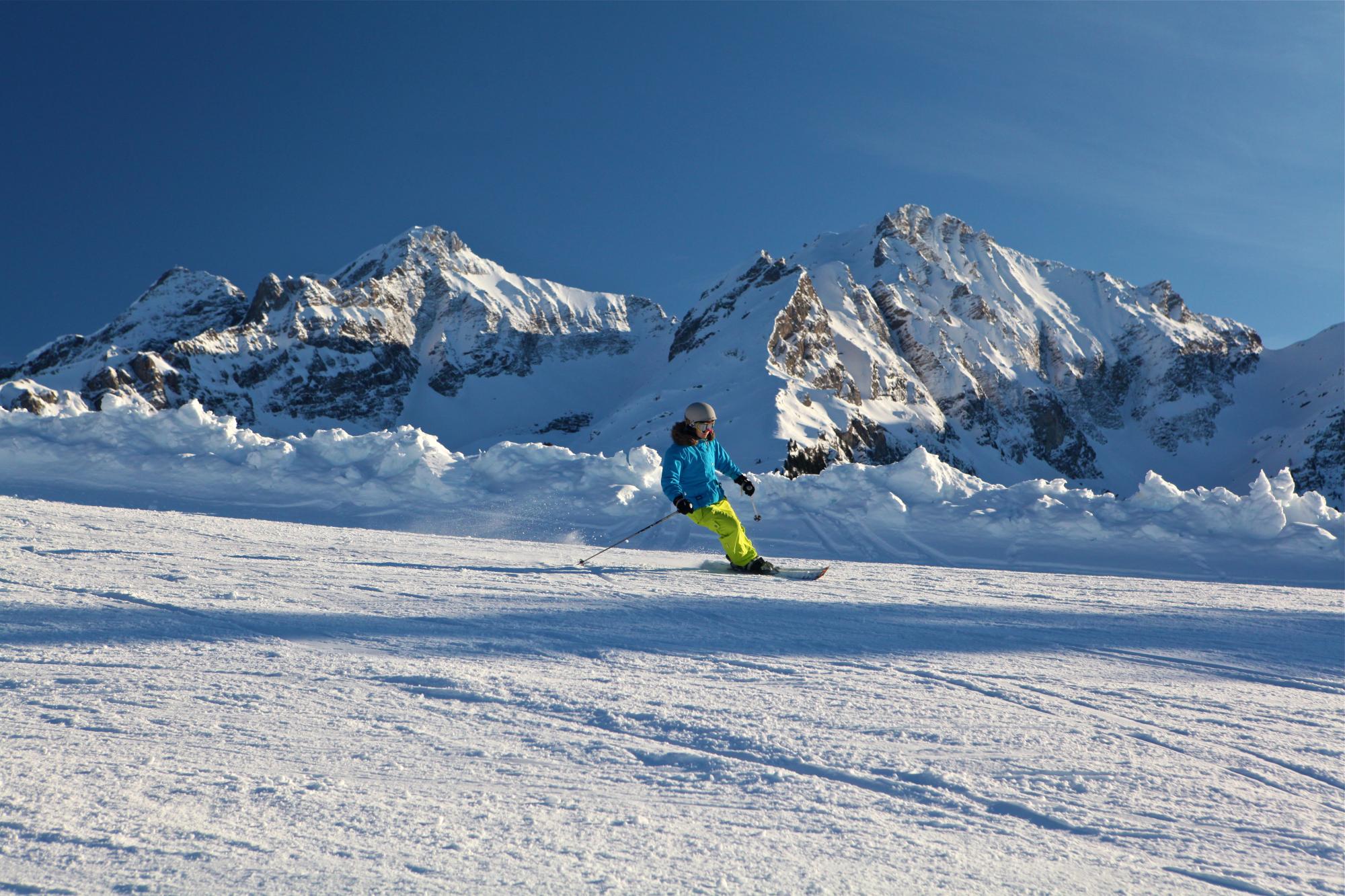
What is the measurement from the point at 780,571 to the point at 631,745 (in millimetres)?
4565

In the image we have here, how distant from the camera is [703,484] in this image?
23.6 ft

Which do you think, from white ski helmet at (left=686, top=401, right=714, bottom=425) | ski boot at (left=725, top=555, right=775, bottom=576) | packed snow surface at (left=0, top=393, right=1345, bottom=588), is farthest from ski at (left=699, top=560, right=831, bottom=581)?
packed snow surface at (left=0, top=393, right=1345, bottom=588)

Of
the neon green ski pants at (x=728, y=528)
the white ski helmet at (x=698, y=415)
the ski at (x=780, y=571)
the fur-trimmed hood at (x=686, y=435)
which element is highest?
the white ski helmet at (x=698, y=415)

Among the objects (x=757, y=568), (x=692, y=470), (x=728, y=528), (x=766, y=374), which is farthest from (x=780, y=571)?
(x=766, y=374)

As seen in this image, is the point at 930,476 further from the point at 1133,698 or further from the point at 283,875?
the point at 283,875

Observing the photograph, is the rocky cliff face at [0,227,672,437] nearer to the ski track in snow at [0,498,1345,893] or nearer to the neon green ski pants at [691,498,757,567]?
the neon green ski pants at [691,498,757,567]

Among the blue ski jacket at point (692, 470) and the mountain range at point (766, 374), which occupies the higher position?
the mountain range at point (766, 374)

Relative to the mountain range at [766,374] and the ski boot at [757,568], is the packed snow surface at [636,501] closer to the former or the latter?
the ski boot at [757,568]

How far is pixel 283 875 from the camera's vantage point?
1.97m

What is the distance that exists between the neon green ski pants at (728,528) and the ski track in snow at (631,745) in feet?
5.83

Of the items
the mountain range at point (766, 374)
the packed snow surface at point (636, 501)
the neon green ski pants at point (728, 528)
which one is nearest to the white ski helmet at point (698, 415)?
the neon green ski pants at point (728, 528)

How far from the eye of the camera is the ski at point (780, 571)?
7098mm

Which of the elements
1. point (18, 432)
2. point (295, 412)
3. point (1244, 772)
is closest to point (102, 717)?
point (1244, 772)

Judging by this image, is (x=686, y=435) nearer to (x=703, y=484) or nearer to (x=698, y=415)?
(x=698, y=415)
